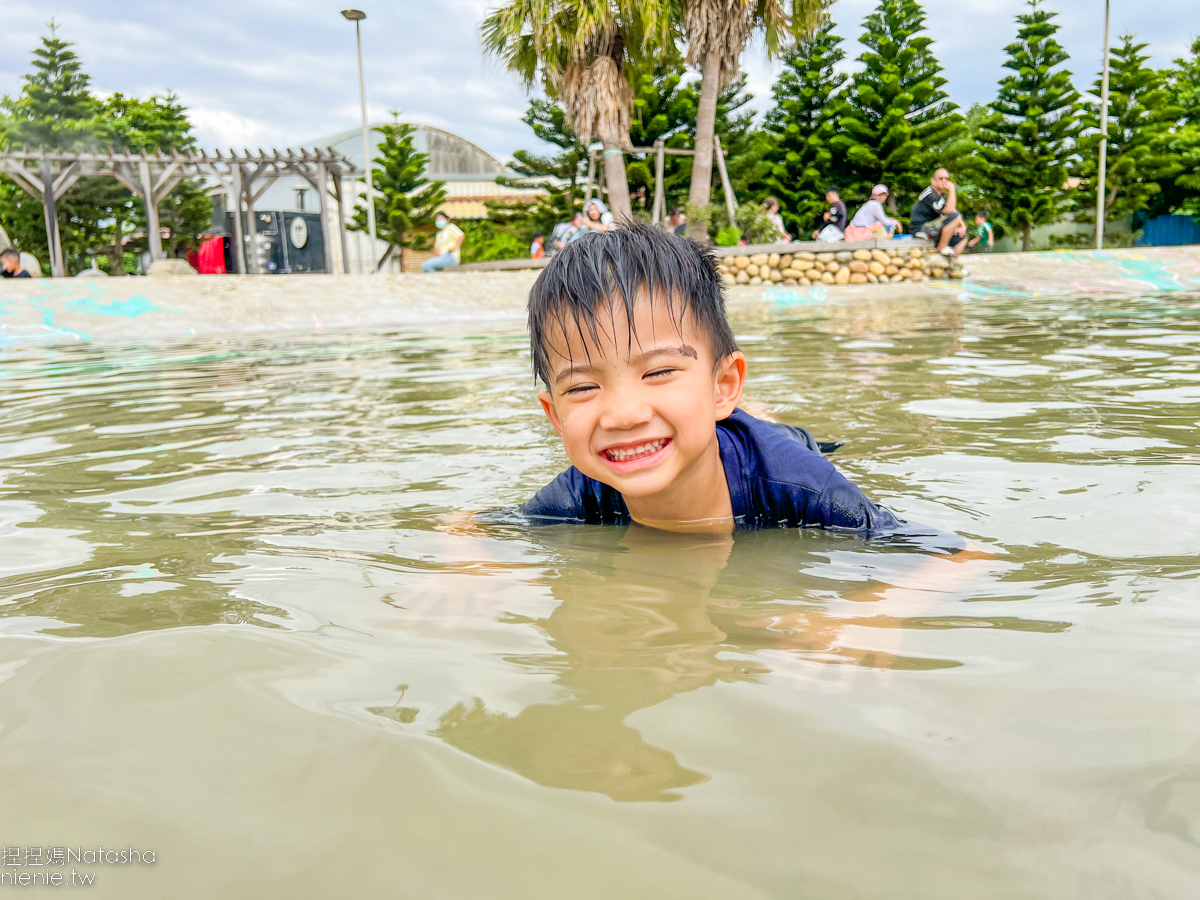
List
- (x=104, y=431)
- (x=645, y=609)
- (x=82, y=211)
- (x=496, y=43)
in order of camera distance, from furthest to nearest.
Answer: (x=82, y=211) → (x=496, y=43) → (x=104, y=431) → (x=645, y=609)

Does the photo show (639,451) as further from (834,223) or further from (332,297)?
(834,223)

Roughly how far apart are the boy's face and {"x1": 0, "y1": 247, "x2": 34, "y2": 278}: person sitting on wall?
575 inches

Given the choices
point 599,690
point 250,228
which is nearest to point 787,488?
point 599,690

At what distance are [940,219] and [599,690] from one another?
52.3 ft

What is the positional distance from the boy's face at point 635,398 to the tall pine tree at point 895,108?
2576cm

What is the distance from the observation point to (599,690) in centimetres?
124

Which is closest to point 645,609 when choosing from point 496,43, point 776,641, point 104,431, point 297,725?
point 776,641

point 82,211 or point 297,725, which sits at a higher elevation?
point 82,211

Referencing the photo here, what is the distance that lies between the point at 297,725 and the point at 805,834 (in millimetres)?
632

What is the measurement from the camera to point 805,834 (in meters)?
0.90

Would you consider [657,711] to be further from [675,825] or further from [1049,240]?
[1049,240]

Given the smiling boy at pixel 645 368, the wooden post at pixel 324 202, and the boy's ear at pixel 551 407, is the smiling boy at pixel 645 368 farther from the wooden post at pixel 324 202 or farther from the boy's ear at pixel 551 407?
the wooden post at pixel 324 202

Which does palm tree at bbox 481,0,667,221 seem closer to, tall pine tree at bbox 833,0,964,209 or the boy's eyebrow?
tall pine tree at bbox 833,0,964,209

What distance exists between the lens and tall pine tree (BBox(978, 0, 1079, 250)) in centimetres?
2570
